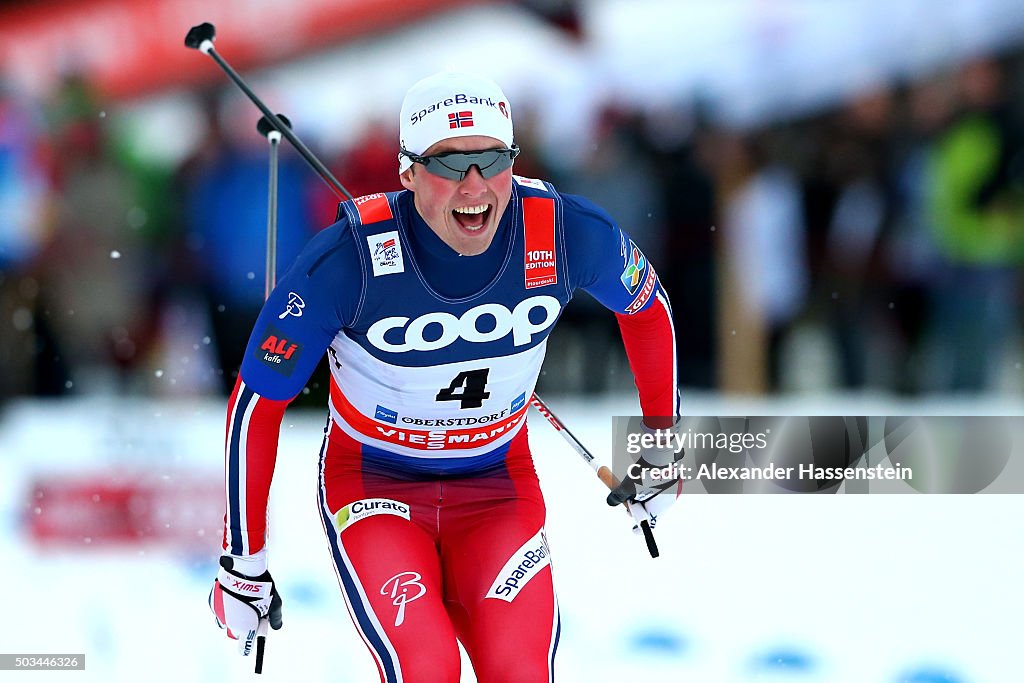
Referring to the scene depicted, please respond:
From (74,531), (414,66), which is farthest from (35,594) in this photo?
(414,66)

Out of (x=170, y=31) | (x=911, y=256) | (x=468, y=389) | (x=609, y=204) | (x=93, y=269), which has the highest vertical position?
(x=170, y=31)

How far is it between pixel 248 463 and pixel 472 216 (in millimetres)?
772

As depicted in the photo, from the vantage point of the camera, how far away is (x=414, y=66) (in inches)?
322

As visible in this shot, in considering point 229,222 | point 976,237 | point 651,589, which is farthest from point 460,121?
point 976,237

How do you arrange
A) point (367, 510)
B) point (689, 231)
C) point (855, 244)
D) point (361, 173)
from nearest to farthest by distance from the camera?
1. point (367, 510)
2. point (361, 173)
3. point (689, 231)
4. point (855, 244)

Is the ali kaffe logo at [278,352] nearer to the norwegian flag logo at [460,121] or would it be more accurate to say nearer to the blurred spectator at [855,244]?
the norwegian flag logo at [460,121]

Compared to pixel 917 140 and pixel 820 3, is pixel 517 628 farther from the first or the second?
pixel 820 3

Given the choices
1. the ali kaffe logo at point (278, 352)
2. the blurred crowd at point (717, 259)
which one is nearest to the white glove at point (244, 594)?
the ali kaffe logo at point (278, 352)

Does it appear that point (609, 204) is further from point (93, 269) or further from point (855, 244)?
point (93, 269)

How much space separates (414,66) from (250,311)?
204cm

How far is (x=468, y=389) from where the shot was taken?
3205mm

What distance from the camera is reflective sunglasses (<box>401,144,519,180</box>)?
2.96 metres

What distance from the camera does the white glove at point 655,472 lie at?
3621 mm

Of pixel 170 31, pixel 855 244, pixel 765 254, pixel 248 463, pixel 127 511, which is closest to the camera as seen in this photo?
pixel 248 463
